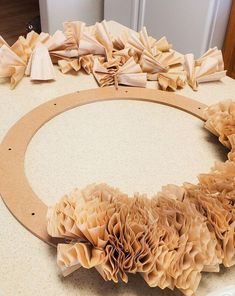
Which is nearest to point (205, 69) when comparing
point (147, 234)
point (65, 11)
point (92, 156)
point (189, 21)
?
point (92, 156)

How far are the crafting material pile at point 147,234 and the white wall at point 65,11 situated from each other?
5.03 ft

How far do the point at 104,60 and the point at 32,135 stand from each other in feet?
1.20

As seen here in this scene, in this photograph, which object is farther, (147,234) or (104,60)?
(104,60)

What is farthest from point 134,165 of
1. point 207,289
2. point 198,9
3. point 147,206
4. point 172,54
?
point 198,9

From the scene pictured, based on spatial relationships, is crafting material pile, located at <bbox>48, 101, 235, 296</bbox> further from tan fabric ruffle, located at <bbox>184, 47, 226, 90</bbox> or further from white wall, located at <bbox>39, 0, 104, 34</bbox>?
white wall, located at <bbox>39, 0, 104, 34</bbox>

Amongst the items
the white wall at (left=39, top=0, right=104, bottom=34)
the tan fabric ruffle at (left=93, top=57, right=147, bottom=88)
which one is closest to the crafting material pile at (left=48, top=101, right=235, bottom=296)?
the tan fabric ruffle at (left=93, top=57, right=147, bottom=88)

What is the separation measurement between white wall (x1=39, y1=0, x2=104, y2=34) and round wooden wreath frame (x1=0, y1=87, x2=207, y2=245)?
1.13 m

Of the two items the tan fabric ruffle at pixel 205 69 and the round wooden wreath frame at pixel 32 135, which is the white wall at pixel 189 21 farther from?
the round wooden wreath frame at pixel 32 135

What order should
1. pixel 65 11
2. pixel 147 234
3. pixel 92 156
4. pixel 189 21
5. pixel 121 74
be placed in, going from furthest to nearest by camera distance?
pixel 65 11 → pixel 189 21 → pixel 121 74 → pixel 92 156 → pixel 147 234

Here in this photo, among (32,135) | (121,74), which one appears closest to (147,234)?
(32,135)

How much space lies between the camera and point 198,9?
165 centimetres

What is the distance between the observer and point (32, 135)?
0.75m

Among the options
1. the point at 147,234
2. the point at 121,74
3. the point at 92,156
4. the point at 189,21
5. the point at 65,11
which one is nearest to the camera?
the point at 147,234

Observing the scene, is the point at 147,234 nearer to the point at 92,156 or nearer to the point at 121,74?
the point at 92,156
